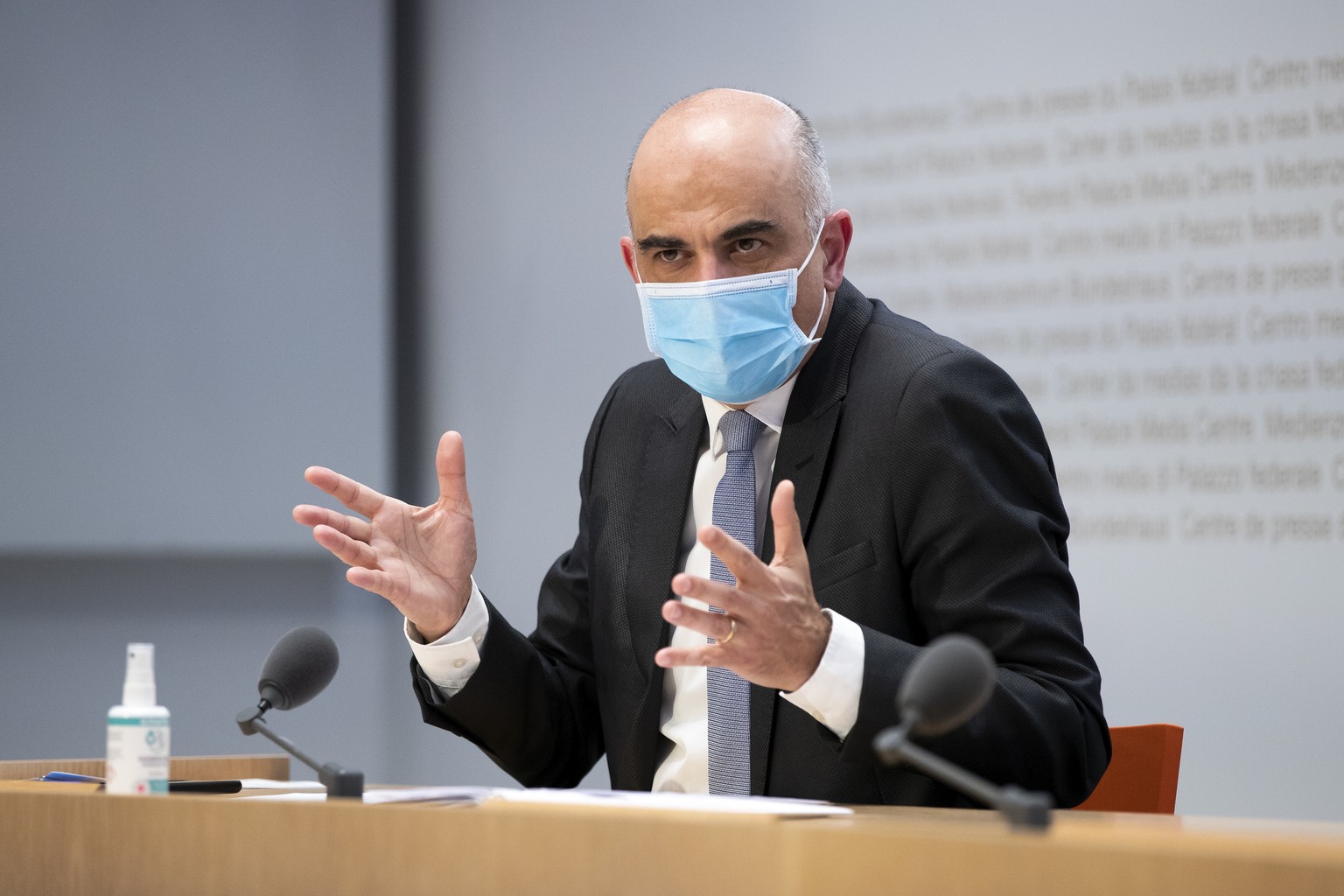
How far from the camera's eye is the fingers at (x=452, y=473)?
1.92 metres

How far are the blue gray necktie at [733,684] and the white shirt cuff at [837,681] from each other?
1.38 feet

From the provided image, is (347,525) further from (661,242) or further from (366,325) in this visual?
(366,325)

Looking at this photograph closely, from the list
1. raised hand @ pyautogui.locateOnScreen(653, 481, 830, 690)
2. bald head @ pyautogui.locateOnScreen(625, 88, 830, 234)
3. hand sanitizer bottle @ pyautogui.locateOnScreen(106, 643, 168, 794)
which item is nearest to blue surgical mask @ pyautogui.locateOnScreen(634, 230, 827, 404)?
bald head @ pyautogui.locateOnScreen(625, 88, 830, 234)

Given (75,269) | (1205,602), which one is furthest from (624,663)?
(75,269)

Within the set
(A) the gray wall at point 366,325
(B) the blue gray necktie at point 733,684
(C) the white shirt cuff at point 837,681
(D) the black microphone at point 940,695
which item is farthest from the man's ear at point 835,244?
(A) the gray wall at point 366,325

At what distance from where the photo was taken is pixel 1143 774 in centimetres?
212

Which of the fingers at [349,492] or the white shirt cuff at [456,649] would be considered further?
the white shirt cuff at [456,649]

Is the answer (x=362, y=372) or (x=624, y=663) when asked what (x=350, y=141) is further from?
(x=624, y=663)

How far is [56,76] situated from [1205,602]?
128 inches

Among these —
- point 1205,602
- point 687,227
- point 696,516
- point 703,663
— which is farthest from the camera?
point 1205,602

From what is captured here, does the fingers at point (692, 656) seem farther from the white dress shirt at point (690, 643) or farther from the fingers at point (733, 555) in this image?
the white dress shirt at point (690, 643)

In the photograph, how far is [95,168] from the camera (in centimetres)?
383

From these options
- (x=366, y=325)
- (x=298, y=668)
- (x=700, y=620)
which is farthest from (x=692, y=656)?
(x=366, y=325)

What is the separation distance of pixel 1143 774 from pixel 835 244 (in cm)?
93
